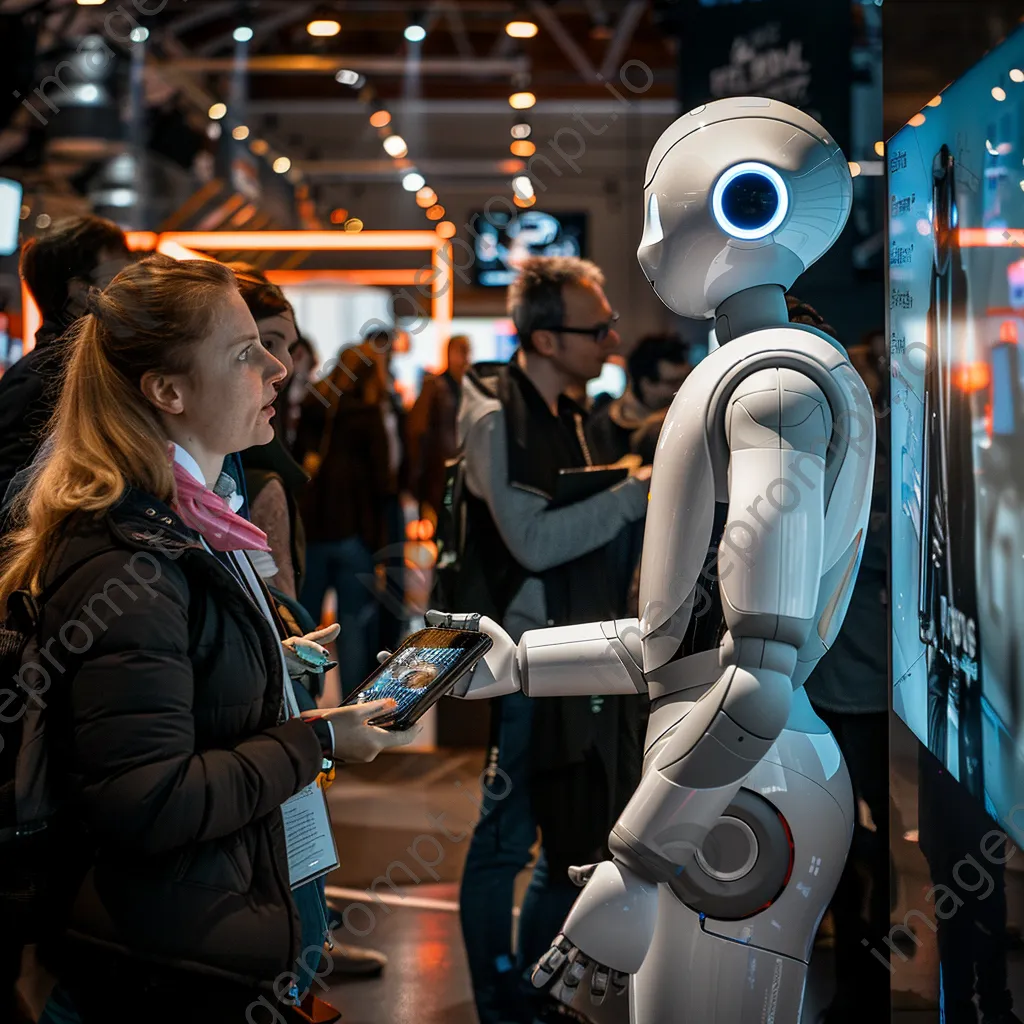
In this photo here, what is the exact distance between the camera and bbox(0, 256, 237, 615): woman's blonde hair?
59.6 inches

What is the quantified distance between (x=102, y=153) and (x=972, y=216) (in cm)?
905

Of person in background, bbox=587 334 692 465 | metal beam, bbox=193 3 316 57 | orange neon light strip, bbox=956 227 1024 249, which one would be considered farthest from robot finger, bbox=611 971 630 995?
metal beam, bbox=193 3 316 57

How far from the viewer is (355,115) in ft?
48.8

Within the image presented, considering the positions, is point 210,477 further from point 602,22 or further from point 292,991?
point 602,22

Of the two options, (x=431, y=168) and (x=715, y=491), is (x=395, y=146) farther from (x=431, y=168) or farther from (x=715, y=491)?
(x=715, y=491)

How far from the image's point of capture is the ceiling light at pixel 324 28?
26.9 ft

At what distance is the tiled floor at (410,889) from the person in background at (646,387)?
1.46 m

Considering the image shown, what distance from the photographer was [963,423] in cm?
177

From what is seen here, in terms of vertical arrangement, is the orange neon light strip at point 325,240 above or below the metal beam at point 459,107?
below

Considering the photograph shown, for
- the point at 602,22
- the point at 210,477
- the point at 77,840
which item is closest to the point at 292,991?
the point at 77,840

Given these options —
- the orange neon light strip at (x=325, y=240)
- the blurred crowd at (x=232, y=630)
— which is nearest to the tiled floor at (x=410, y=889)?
the blurred crowd at (x=232, y=630)

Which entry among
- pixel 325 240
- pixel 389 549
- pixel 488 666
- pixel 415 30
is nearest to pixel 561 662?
pixel 488 666

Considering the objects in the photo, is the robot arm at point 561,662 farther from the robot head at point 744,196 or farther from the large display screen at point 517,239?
the large display screen at point 517,239

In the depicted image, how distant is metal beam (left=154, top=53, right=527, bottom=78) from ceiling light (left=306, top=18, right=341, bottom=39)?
7.80 ft
